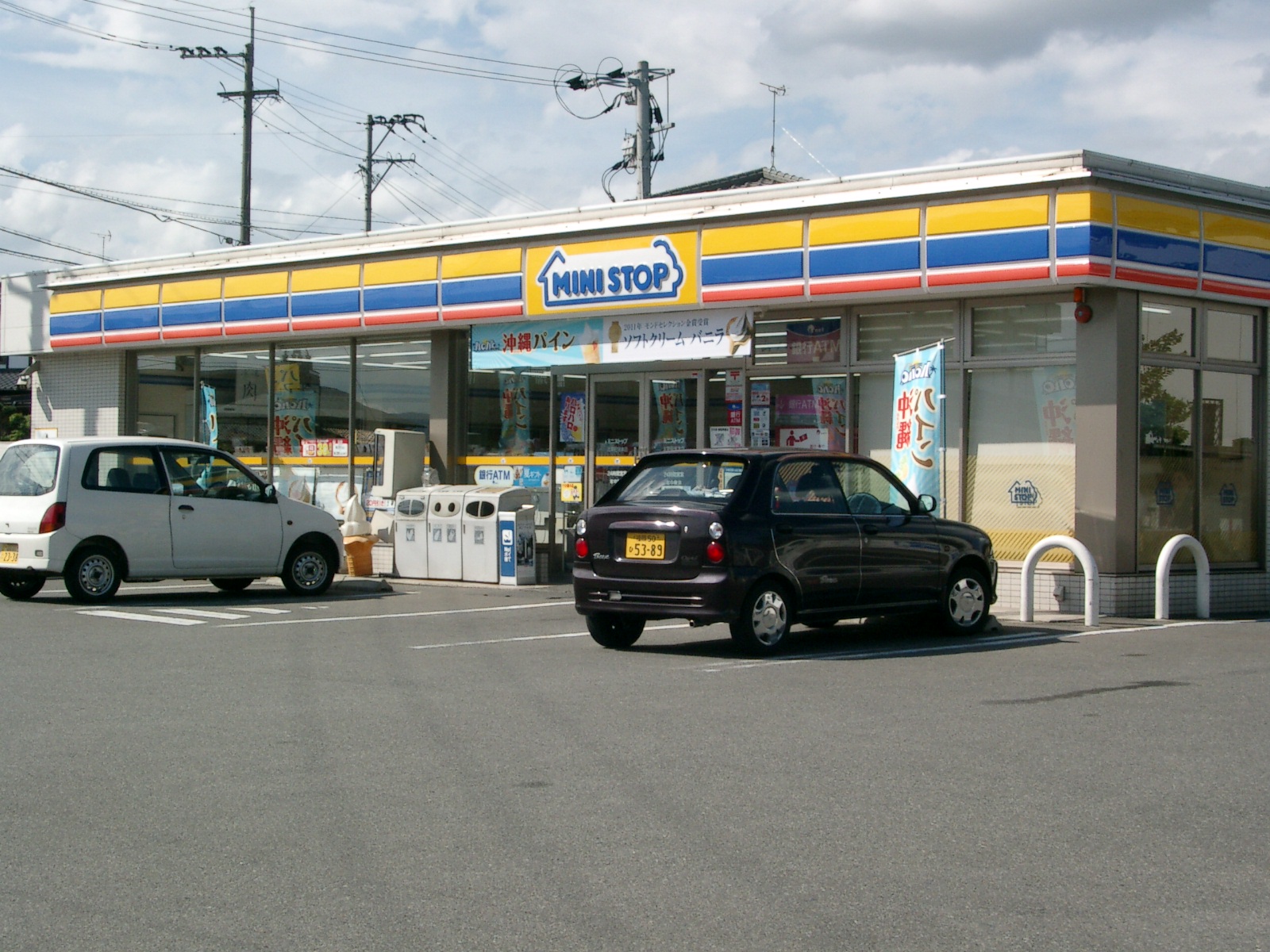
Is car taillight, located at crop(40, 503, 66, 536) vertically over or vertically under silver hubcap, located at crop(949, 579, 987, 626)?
over

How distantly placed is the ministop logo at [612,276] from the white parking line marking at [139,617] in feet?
23.2

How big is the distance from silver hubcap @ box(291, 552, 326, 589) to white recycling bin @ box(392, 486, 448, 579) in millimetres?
2150

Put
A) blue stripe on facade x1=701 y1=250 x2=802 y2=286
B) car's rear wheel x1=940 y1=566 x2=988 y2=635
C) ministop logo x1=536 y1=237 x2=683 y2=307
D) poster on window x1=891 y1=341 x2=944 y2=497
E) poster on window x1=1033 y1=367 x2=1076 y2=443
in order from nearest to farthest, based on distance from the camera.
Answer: car's rear wheel x1=940 y1=566 x2=988 y2=635 < poster on window x1=891 y1=341 x2=944 y2=497 < poster on window x1=1033 y1=367 x2=1076 y2=443 < blue stripe on facade x1=701 y1=250 x2=802 y2=286 < ministop logo x1=536 y1=237 x2=683 y2=307

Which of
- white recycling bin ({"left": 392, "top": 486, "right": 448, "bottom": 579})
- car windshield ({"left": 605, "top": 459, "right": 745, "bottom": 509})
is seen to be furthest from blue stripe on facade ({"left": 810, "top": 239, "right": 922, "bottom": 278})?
white recycling bin ({"left": 392, "top": 486, "right": 448, "bottom": 579})

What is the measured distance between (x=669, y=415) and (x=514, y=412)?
2.61 m

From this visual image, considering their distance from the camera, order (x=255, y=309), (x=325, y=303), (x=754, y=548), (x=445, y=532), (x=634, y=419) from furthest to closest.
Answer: (x=255, y=309), (x=325, y=303), (x=634, y=419), (x=445, y=532), (x=754, y=548)

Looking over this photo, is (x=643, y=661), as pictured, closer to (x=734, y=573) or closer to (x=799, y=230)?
(x=734, y=573)

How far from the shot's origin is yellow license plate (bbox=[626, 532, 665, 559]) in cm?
1035

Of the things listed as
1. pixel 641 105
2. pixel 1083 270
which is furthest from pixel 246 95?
pixel 1083 270

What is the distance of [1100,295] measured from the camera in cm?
1426

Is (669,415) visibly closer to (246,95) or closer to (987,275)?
(987,275)

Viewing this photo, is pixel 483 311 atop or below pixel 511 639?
atop

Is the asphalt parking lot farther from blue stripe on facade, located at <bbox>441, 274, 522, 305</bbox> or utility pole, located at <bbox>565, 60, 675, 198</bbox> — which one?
utility pole, located at <bbox>565, 60, 675, 198</bbox>

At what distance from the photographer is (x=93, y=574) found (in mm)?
14016
